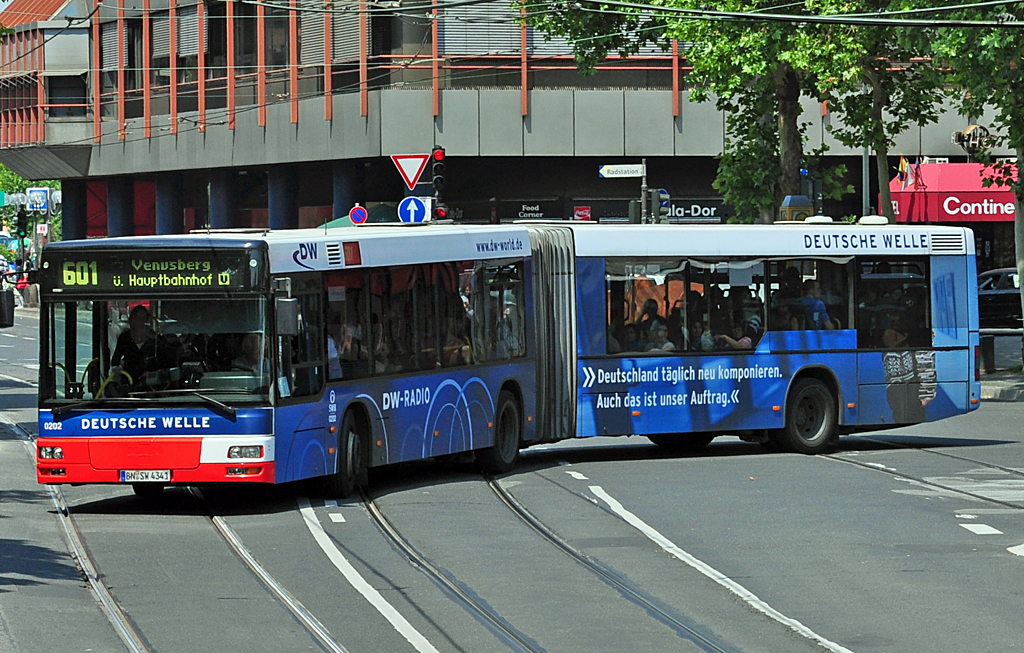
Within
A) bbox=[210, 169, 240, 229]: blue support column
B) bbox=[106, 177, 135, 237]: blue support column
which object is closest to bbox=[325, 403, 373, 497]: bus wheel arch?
bbox=[210, 169, 240, 229]: blue support column

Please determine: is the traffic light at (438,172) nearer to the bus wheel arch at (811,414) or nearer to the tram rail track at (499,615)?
the bus wheel arch at (811,414)

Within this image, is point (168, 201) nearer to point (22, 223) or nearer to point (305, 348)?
point (22, 223)

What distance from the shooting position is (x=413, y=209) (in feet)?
90.4

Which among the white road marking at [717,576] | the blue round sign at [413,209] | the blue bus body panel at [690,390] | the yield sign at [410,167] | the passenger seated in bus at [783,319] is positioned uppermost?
the yield sign at [410,167]

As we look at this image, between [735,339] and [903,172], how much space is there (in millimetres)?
29814

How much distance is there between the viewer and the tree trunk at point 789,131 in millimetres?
31812

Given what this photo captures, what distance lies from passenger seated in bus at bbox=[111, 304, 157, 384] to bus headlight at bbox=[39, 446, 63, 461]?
0.73m

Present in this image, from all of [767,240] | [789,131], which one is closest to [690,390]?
[767,240]

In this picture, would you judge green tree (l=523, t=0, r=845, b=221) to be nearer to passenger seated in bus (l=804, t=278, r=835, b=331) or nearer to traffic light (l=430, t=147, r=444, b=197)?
traffic light (l=430, t=147, r=444, b=197)

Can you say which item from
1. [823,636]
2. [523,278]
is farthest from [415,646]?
[523,278]

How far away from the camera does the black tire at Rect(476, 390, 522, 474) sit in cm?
1755

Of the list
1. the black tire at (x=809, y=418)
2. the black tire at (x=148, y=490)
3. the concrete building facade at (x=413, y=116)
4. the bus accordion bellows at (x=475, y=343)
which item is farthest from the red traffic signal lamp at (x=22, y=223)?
the black tire at (x=148, y=490)

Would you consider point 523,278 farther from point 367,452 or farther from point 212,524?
point 212,524

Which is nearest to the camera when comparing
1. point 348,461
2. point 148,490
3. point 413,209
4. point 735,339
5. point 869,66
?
point 348,461
